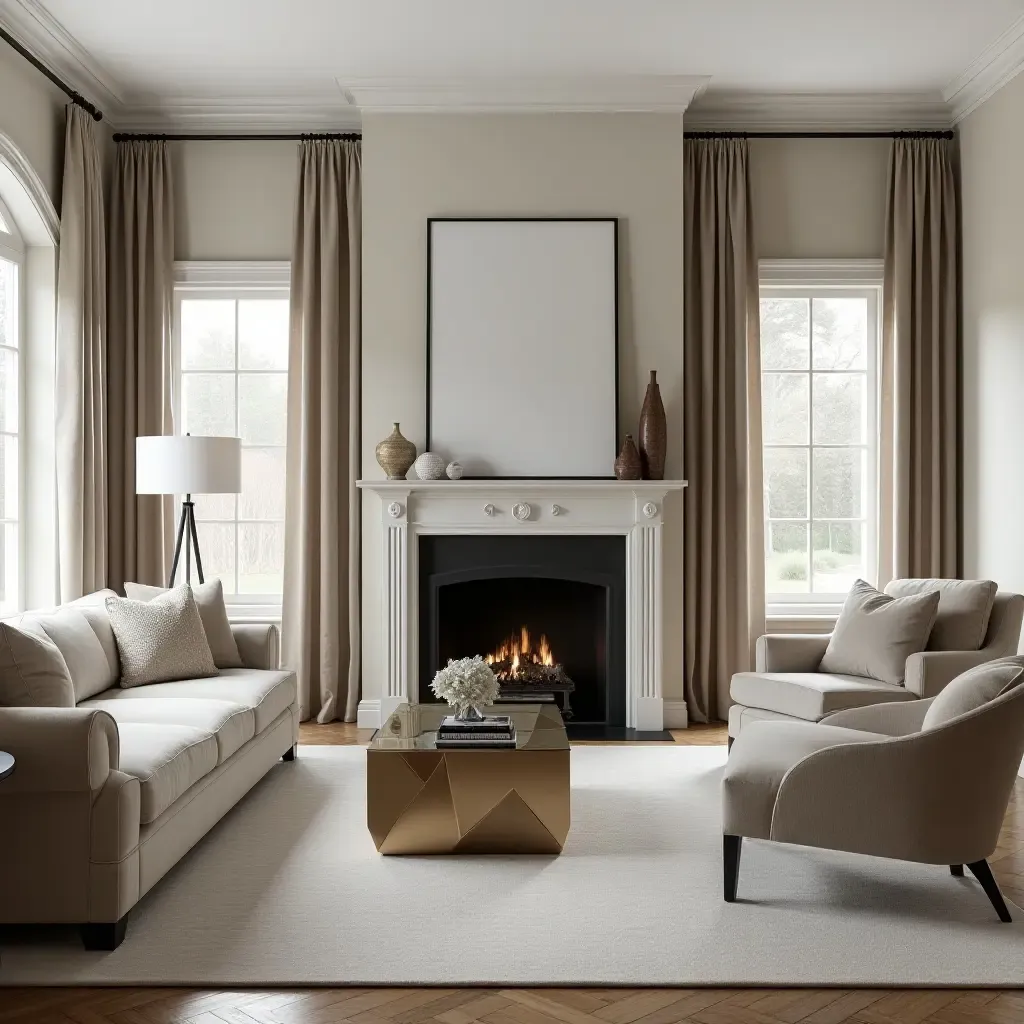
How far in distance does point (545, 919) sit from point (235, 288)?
14.0ft

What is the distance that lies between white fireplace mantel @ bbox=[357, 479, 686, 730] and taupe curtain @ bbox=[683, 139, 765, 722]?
365 millimetres

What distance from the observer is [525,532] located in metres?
5.66

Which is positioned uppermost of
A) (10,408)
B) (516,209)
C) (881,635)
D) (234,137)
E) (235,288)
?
(234,137)

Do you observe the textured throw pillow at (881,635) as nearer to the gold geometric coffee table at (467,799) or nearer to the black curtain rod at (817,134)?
the gold geometric coffee table at (467,799)

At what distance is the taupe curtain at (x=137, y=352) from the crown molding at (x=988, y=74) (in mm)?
4301

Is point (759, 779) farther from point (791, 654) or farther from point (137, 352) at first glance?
point (137, 352)

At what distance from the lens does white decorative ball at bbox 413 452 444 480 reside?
18.3 ft

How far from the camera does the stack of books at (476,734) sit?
362cm

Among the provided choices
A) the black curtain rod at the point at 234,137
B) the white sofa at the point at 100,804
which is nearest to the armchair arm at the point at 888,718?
the white sofa at the point at 100,804

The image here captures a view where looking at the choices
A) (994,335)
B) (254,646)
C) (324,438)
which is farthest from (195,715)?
(994,335)

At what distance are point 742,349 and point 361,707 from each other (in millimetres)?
2836

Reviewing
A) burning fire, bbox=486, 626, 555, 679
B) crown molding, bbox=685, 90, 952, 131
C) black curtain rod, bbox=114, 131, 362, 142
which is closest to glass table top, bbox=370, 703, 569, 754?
burning fire, bbox=486, 626, 555, 679

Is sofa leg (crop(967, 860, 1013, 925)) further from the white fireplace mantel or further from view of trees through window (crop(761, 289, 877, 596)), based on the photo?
view of trees through window (crop(761, 289, 877, 596))

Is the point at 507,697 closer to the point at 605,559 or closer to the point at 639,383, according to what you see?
the point at 605,559
